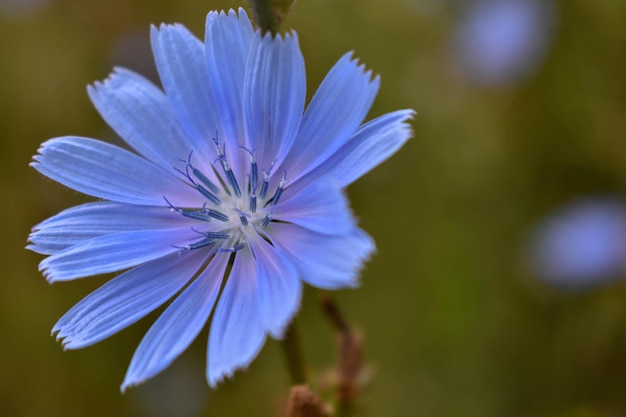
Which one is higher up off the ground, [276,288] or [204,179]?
[204,179]

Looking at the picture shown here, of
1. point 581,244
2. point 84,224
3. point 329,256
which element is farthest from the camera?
point 581,244

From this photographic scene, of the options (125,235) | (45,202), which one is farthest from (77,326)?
(45,202)

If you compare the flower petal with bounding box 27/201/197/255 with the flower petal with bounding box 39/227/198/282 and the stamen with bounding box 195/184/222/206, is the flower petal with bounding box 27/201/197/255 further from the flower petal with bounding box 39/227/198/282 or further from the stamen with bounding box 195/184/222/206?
the stamen with bounding box 195/184/222/206

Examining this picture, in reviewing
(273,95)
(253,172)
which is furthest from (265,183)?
(273,95)

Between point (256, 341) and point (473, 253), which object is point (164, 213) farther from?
point (473, 253)

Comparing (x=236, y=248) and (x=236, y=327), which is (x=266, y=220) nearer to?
(x=236, y=248)

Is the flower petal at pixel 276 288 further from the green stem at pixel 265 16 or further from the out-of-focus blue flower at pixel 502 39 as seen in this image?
the out-of-focus blue flower at pixel 502 39

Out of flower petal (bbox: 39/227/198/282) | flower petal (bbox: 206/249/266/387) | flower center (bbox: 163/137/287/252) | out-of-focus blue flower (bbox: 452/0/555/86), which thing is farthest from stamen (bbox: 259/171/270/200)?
out-of-focus blue flower (bbox: 452/0/555/86)
